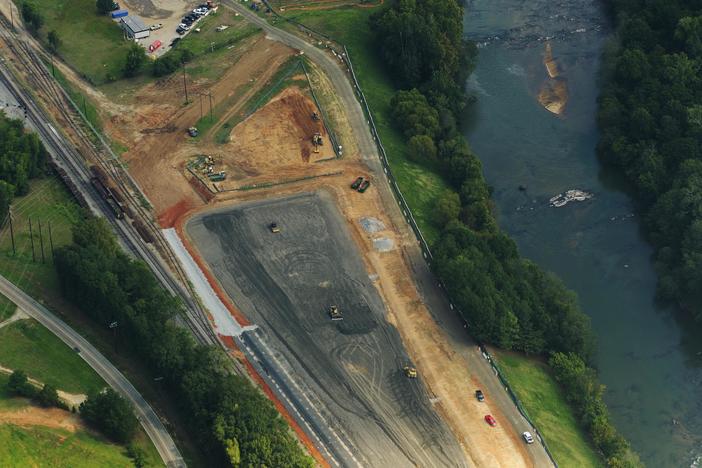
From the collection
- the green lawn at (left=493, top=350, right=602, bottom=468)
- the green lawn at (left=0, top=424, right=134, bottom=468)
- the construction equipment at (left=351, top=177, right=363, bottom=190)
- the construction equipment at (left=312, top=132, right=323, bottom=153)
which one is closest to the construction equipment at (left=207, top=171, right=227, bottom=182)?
the construction equipment at (left=312, top=132, right=323, bottom=153)

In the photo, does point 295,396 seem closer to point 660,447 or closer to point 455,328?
point 455,328

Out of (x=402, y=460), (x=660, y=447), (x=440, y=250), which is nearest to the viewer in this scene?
(x=402, y=460)

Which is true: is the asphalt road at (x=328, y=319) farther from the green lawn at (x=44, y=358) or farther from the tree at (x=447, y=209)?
the green lawn at (x=44, y=358)

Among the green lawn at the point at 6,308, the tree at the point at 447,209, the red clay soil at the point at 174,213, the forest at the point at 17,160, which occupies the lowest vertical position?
the tree at the point at 447,209

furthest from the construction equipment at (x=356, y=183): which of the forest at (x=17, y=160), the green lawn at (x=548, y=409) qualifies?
the forest at (x=17, y=160)

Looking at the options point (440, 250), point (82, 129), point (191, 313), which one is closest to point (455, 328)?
point (440, 250)

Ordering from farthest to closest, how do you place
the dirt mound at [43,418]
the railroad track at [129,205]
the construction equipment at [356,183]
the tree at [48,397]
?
the construction equipment at [356,183]
the railroad track at [129,205]
the tree at [48,397]
the dirt mound at [43,418]

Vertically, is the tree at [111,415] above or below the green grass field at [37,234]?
below

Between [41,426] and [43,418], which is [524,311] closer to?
[43,418]
